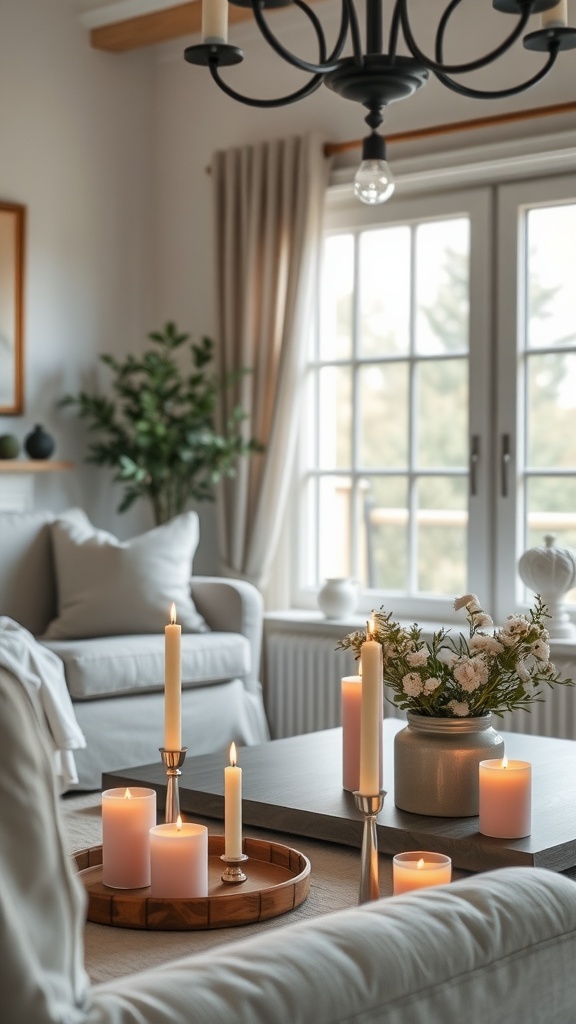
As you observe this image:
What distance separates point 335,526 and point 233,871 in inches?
133

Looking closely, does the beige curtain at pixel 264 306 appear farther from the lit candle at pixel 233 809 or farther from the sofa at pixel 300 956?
the sofa at pixel 300 956

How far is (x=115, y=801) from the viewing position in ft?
6.14

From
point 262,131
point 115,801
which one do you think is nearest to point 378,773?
point 115,801

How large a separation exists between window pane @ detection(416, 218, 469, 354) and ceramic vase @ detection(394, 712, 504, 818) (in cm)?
277

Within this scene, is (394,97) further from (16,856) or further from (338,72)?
(16,856)

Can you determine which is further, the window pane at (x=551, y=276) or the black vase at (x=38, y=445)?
the black vase at (x=38, y=445)

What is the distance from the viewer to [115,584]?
452cm

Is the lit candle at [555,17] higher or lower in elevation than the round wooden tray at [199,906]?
higher

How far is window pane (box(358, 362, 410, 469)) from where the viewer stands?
503 cm

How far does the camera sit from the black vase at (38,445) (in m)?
5.16

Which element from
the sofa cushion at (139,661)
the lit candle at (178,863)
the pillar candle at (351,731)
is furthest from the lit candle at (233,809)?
the sofa cushion at (139,661)

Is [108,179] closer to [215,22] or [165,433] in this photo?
[165,433]

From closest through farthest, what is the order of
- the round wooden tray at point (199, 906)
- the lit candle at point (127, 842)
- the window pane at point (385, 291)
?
the round wooden tray at point (199, 906) < the lit candle at point (127, 842) < the window pane at point (385, 291)

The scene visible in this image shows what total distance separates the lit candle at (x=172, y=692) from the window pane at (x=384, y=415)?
10.3 feet
